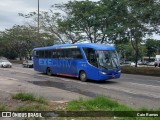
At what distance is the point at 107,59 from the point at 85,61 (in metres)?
1.61

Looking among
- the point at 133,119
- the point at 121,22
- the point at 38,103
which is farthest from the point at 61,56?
the point at 133,119

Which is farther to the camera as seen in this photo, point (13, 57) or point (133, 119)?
point (13, 57)

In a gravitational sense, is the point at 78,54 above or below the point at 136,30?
below

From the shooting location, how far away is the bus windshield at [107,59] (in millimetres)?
20656

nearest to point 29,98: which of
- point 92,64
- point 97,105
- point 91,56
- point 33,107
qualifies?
point 33,107

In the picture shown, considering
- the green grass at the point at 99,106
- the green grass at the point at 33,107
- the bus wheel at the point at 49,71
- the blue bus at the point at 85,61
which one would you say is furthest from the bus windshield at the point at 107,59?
the green grass at the point at 33,107

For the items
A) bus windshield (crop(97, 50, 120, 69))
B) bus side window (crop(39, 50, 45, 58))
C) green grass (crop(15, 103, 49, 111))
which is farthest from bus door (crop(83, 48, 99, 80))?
green grass (crop(15, 103, 49, 111))

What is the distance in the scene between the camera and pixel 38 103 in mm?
9828

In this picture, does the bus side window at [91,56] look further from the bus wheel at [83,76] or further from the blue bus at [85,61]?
the bus wheel at [83,76]

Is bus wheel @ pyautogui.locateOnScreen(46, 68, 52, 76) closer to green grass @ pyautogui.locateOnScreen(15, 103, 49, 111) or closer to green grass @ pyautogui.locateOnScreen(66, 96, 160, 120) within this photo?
green grass @ pyautogui.locateOnScreen(66, 96, 160, 120)

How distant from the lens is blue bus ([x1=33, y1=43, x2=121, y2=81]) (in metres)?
20.7

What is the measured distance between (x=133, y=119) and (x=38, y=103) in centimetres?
340

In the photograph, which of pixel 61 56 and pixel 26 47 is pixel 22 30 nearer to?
pixel 26 47

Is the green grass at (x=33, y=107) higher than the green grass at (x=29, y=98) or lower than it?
lower
